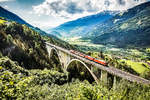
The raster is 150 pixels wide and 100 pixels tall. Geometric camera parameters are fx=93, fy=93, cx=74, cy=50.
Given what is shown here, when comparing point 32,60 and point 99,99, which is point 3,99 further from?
point 32,60

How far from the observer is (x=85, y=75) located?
36.2m

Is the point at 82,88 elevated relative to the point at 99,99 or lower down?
elevated

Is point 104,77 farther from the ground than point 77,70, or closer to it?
farther from the ground

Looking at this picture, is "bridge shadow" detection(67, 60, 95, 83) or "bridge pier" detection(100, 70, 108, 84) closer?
"bridge pier" detection(100, 70, 108, 84)

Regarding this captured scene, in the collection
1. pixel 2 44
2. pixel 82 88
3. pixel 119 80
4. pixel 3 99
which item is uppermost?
pixel 2 44

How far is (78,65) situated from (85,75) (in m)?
5.11

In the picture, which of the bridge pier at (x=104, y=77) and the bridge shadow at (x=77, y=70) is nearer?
the bridge pier at (x=104, y=77)

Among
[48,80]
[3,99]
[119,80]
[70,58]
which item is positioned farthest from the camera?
[70,58]

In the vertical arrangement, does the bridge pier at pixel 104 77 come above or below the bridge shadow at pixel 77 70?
above

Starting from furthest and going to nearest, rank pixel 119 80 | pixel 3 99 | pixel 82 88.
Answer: pixel 119 80 → pixel 82 88 → pixel 3 99

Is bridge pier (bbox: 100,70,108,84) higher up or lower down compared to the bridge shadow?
higher up

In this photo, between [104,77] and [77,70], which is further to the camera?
[77,70]

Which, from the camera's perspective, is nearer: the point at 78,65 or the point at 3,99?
the point at 3,99

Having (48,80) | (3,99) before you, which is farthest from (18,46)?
(3,99)
